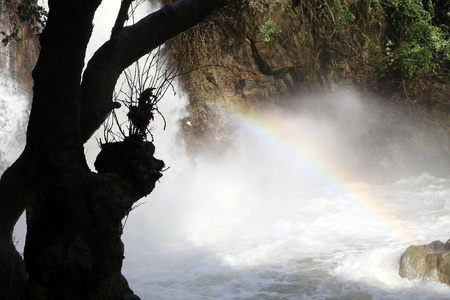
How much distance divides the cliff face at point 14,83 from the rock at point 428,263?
7.79 metres

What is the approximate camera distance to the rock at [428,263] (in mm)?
5812

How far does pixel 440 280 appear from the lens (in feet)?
19.0

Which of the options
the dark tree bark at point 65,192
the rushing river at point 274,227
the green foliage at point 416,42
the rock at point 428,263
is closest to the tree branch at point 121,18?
the dark tree bark at point 65,192

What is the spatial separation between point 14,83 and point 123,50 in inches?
305

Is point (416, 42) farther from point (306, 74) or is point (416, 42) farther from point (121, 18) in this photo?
point (121, 18)

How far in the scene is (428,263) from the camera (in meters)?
6.01

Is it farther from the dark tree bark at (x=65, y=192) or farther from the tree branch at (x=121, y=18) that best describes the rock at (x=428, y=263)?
the tree branch at (x=121, y=18)

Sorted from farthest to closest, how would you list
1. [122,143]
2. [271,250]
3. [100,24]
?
[100,24] → [271,250] → [122,143]

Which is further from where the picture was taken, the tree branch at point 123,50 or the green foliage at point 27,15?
the green foliage at point 27,15

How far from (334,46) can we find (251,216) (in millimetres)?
5353

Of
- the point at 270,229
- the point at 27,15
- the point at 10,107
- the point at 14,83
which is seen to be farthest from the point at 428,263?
the point at 14,83

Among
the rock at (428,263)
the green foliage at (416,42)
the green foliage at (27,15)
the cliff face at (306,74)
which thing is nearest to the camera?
the green foliage at (27,15)

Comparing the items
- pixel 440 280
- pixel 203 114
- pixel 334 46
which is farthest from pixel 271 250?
pixel 334 46

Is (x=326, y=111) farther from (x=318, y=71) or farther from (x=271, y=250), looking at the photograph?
(x=271, y=250)
